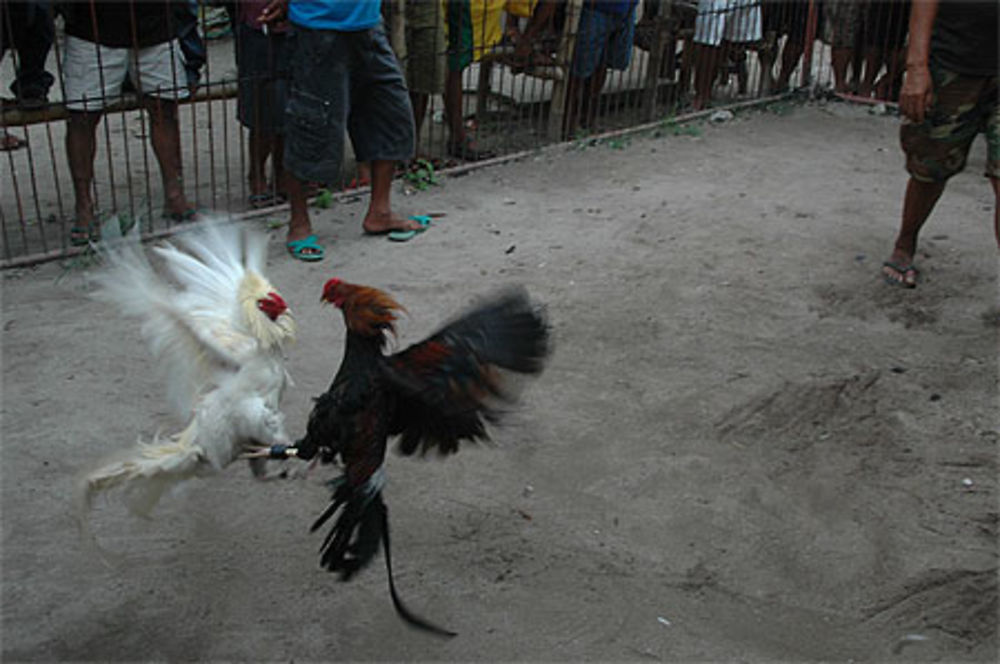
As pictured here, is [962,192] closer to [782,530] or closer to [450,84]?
[450,84]

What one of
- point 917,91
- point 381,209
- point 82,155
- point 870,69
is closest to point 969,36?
point 917,91

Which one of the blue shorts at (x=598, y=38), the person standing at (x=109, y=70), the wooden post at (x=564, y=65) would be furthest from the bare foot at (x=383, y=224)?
the blue shorts at (x=598, y=38)

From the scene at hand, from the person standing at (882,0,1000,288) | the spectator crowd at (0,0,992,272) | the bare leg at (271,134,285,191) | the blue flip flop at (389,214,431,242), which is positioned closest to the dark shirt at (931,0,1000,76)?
the person standing at (882,0,1000,288)

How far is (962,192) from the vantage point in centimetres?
620

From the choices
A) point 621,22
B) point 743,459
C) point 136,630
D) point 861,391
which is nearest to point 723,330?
point 861,391

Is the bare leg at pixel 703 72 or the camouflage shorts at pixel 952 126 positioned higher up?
the camouflage shorts at pixel 952 126

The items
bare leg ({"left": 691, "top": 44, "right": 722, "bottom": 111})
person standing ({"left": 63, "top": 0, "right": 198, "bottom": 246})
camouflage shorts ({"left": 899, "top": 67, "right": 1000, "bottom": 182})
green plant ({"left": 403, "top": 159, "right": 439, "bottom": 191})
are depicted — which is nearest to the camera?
camouflage shorts ({"left": 899, "top": 67, "right": 1000, "bottom": 182})

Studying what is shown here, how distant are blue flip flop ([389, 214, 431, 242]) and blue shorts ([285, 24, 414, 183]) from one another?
0.41 metres

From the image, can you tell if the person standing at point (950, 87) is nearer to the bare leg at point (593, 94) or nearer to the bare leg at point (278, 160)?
the bare leg at point (593, 94)

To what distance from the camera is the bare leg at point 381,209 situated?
17.2 feet

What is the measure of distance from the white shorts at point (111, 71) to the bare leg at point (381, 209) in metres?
1.08

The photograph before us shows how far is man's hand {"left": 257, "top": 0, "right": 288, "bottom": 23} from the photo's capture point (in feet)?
15.2

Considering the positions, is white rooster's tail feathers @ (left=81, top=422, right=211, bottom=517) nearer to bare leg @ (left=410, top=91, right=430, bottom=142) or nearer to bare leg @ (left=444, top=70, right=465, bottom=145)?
bare leg @ (left=410, top=91, right=430, bottom=142)

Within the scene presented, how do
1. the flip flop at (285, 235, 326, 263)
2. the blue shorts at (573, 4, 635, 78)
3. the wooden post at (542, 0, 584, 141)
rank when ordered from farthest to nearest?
the blue shorts at (573, 4, 635, 78) → the wooden post at (542, 0, 584, 141) → the flip flop at (285, 235, 326, 263)
